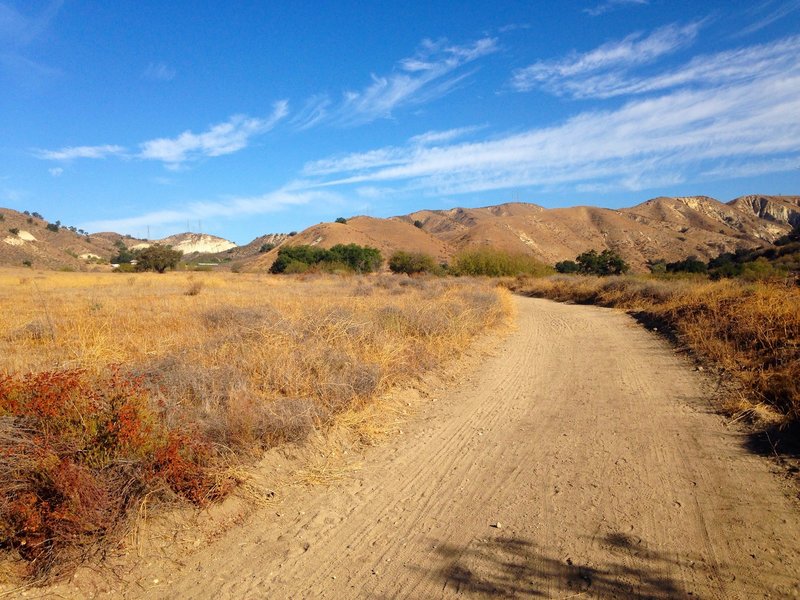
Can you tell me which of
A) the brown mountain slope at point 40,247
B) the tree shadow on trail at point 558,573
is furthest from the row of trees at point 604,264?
the brown mountain slope at point 40,247

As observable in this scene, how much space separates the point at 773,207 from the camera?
126188mm

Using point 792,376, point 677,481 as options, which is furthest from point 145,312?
point 792,376

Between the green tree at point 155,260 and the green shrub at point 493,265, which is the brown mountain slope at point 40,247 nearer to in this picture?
the green tree at point 155,260

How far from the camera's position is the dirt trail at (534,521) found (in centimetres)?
312

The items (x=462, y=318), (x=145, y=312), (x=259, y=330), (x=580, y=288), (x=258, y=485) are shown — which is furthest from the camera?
(x=580, y=288)

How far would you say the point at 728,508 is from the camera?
385cm

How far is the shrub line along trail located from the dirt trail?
0.01 metres

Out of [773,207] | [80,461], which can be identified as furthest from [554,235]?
[80,461]

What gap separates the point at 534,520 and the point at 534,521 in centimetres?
1

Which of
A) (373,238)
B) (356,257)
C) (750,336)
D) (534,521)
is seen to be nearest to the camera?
(534,521)

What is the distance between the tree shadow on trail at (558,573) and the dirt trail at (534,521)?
0.04ft

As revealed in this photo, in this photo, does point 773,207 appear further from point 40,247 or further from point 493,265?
point 40,247

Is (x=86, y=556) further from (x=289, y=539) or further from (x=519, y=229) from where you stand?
(x=519, y=229)

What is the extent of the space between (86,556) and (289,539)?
4.46ft
